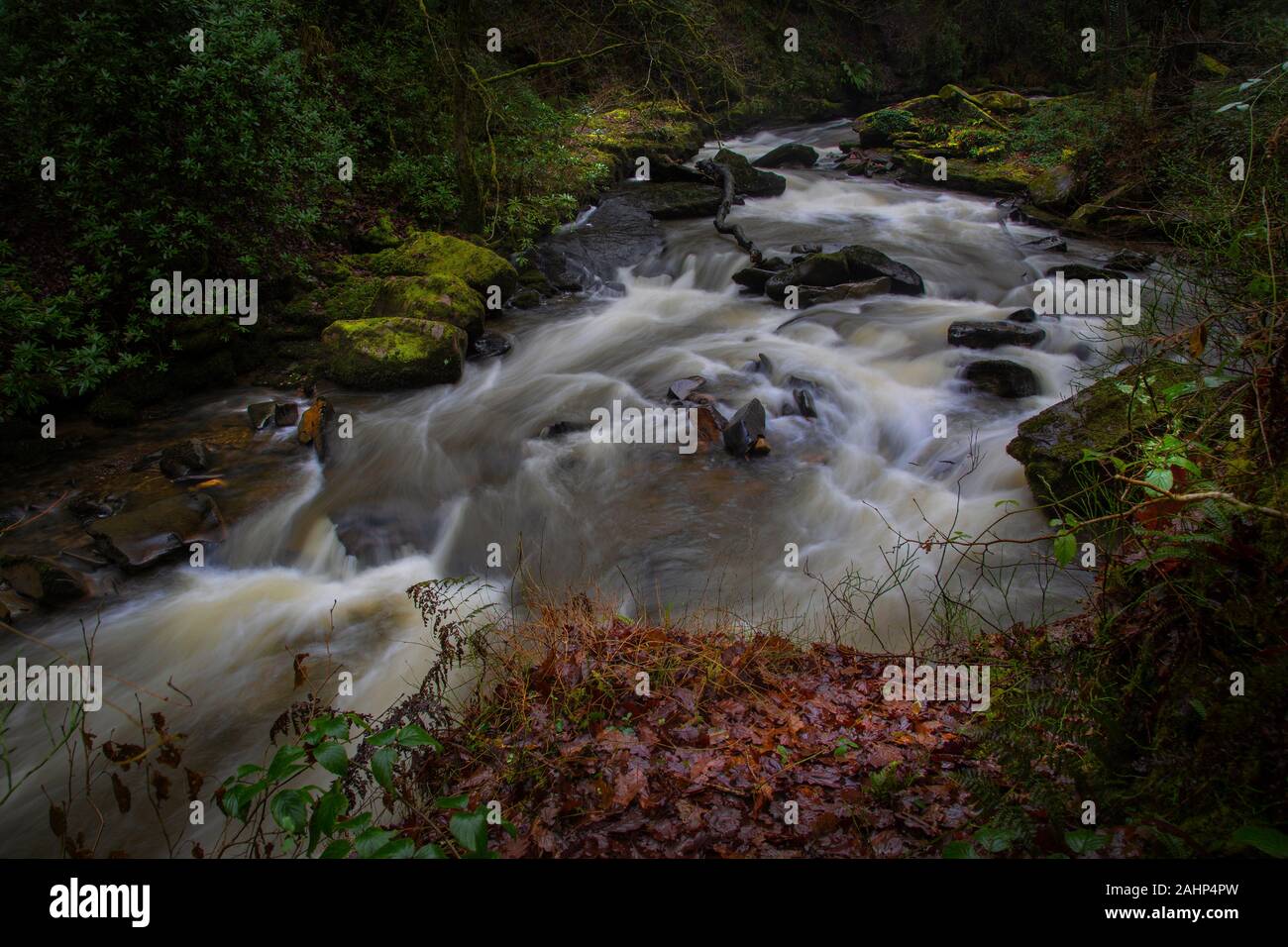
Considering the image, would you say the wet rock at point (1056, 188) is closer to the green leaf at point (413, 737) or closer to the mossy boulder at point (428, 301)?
the mossy boulder at point (428, 301)

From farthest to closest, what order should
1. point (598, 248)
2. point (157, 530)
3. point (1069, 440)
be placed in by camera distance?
point (598, 248)
point (157, 530)
point (1069, 440)

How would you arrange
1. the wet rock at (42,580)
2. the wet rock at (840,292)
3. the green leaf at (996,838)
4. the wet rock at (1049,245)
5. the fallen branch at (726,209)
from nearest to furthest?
the green leaf at (996,838), the wet rock at (42,580), the wet rock at (840,292), the wet rock at (1049,245), the fallen branch at (726,209)

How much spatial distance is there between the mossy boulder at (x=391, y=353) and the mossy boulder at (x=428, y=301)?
0.27 metres

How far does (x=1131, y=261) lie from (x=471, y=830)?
12541 millimetres

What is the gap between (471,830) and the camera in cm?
207

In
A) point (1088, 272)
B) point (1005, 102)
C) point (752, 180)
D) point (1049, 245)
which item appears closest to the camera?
point (1088, 272)

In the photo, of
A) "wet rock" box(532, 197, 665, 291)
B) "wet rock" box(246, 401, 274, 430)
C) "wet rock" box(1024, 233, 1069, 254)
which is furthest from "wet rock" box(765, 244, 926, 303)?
"wet rock" box(246, 401, 274, 430)

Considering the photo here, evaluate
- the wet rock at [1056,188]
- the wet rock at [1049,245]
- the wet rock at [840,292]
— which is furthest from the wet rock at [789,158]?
the wet rock at [840,292]

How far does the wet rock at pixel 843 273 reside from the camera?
1131 centimetres

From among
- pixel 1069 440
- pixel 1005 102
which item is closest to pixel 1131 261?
pixel 1069 440

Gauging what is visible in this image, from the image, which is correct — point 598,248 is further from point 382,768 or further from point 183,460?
point 382,768

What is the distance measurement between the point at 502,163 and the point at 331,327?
4.92 metres
